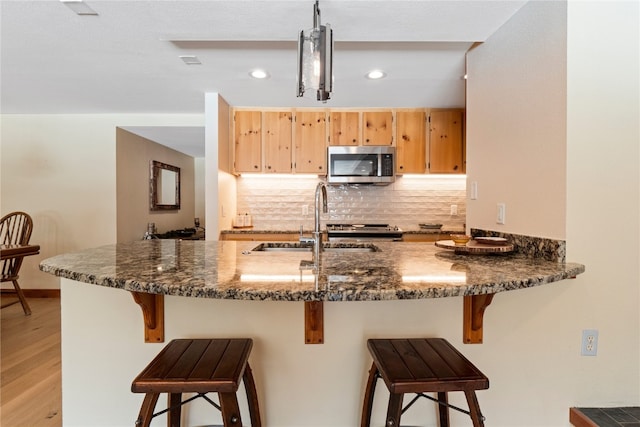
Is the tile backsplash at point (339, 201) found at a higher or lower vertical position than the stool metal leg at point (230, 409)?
higher

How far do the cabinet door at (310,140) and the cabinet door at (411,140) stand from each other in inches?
32.0

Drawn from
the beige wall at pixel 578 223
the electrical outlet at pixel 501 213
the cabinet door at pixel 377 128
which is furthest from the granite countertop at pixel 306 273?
the cabinet door at pixel 377 128

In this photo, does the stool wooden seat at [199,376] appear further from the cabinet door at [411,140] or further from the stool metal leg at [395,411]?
the cabinet door at [411,140]

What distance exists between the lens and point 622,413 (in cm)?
145

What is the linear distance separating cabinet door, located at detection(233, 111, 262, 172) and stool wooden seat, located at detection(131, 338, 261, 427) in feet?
8.46

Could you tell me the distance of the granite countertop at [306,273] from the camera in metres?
0.93

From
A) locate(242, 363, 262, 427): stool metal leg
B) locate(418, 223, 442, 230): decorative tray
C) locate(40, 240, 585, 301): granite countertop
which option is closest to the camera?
locate(40, 240, 585, 301): granite countertop

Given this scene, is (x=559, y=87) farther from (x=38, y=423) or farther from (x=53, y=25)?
(x=38, y=423)

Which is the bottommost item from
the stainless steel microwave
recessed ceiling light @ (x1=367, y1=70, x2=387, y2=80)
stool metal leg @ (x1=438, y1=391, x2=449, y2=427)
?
stool metal leg @ (x1=438, y1=391, x2=449, y2=427)

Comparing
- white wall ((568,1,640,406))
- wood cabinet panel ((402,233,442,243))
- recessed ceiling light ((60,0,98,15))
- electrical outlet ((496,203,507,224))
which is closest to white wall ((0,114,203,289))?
recessed ceiling light ((60,0,98,15))

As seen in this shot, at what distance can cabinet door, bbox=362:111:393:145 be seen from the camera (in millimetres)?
3664

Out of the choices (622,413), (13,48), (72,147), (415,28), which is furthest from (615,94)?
(72,147)

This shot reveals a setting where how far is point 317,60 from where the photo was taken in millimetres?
1315

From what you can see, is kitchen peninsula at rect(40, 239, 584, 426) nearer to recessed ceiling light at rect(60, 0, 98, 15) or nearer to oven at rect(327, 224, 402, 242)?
recessed ceiling light at rect(60, 0, 98, 15)
